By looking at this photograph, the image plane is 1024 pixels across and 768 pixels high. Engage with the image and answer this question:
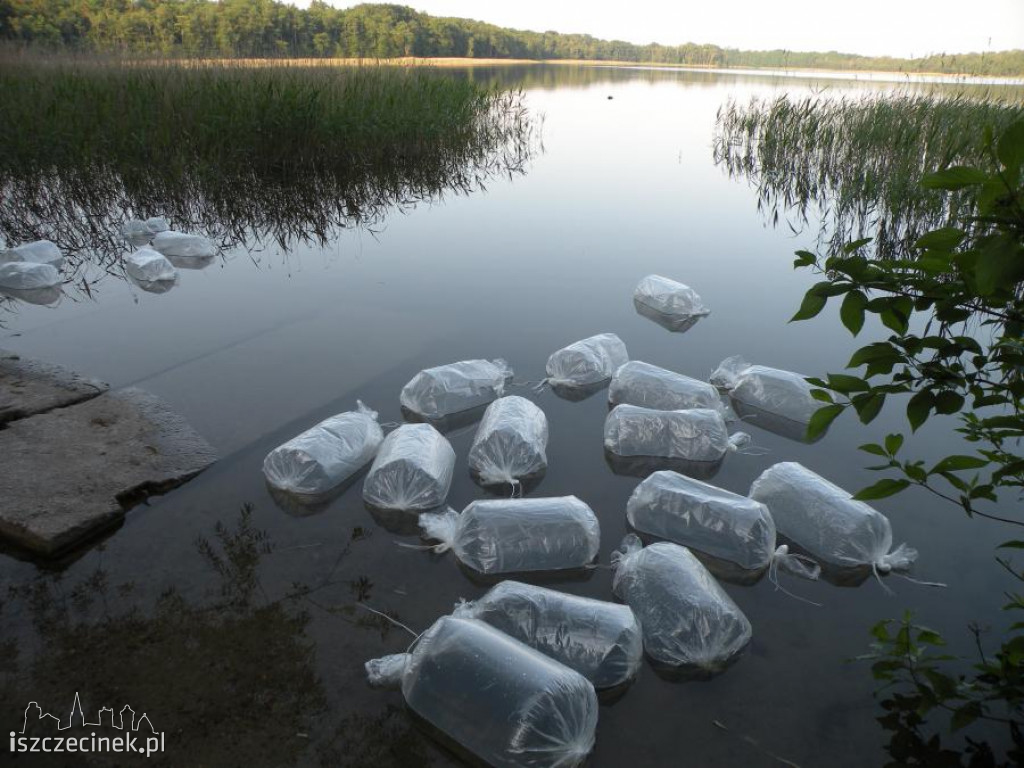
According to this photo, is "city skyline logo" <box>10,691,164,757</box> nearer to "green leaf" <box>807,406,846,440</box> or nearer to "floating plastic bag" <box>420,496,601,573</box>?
"floating plastic bag" <box>420,496,601,573</box>

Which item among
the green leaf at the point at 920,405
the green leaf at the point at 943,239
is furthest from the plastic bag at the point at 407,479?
the green leaf at the point at 943,239

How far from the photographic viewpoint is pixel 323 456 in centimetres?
263

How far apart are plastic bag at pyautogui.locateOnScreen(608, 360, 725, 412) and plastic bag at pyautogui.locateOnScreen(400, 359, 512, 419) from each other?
61 cm

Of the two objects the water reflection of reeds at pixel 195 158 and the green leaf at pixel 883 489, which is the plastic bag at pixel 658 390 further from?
the water reflection of reeds at pixel 195 158

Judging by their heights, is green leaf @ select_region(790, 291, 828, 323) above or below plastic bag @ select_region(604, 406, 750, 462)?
above

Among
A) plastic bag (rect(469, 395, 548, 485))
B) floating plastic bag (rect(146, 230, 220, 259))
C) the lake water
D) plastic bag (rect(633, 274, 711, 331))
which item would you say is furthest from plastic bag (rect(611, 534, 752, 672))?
floating plastic bag (rect(146, 230, 220, 259))

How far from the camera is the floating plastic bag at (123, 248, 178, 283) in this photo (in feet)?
16.2

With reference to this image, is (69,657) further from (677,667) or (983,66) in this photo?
(983,66)

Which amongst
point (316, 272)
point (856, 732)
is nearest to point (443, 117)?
point (316, 272)

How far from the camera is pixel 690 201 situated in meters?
8.01

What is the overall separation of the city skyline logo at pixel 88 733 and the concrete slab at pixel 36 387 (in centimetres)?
179

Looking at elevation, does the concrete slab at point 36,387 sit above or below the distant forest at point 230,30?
below

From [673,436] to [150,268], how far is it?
4.10 m

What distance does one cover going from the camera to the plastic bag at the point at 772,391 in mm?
3262
